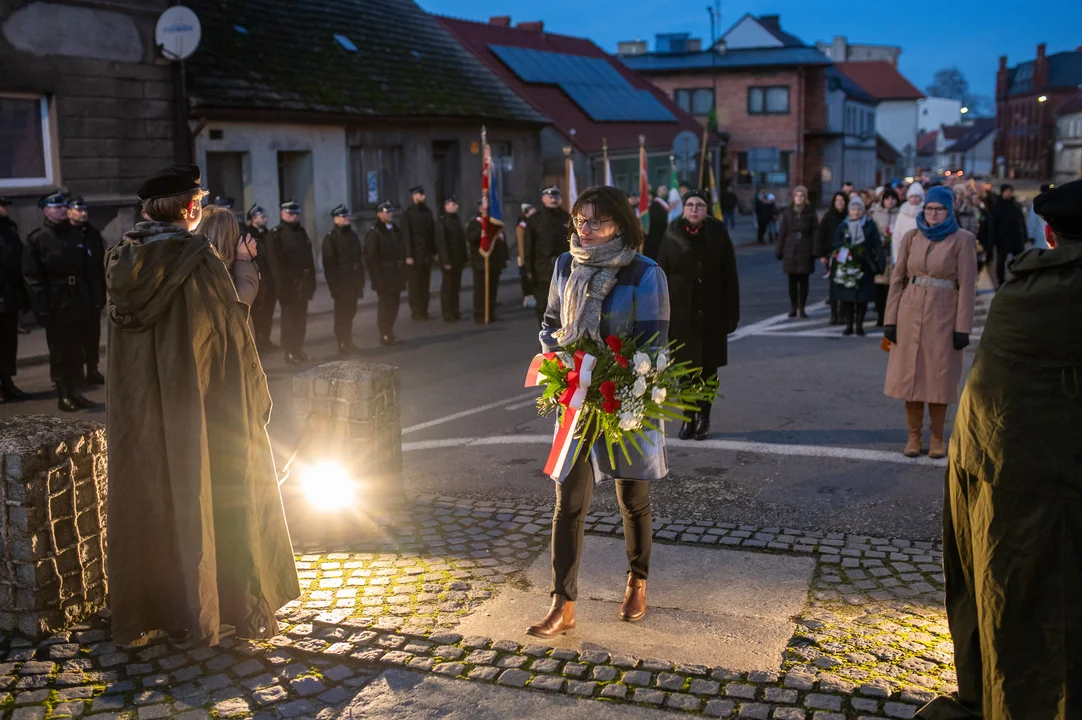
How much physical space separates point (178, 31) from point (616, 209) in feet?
49.8

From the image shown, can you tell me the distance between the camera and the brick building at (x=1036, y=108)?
107 meters

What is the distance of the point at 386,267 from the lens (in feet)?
52.3

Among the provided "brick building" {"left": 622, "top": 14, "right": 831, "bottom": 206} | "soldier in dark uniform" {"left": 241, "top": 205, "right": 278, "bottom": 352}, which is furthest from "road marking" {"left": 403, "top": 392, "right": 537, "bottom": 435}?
"brick building" {"left": 622, "top": 14, "right": 831, "bottom": 206}

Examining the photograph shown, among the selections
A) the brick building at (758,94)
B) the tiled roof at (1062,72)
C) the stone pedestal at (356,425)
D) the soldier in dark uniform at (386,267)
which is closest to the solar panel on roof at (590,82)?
the brick building at (758,94)

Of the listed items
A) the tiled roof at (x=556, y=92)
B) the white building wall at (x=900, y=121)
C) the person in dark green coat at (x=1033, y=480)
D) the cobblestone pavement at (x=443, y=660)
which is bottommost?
the cobblestone pavement at (x=443, y=660)

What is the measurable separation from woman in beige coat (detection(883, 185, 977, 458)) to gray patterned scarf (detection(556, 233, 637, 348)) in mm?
3923

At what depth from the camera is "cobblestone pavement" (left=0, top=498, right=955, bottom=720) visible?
470cm

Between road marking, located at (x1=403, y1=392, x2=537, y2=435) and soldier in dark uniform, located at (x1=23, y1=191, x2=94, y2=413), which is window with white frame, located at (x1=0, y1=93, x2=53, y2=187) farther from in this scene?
road marking, located at (x1=403, y1=392, x2=537, y2=435)

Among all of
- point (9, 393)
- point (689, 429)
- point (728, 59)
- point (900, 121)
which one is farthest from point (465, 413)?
point (900, 121)

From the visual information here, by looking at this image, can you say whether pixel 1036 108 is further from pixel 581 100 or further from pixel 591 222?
pixel 591 222

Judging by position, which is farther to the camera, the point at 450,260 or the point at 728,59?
the point at 728,59

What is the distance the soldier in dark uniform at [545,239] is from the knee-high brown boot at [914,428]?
254 inches

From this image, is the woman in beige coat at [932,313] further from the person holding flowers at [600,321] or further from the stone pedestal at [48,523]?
the stone pedestal at [48,523]

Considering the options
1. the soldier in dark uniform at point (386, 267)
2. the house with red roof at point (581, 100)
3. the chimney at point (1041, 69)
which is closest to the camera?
the soldier in dark uniform at point (386, 267)
